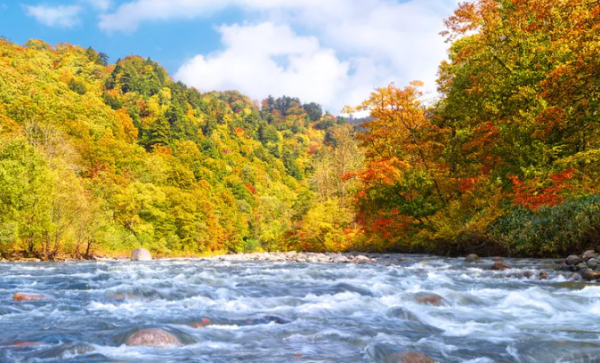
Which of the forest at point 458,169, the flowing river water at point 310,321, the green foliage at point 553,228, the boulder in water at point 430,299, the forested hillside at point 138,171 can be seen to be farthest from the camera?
the forested hillside at point 138,171

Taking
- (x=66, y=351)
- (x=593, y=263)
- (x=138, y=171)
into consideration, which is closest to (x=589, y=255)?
(x=593, y=263)

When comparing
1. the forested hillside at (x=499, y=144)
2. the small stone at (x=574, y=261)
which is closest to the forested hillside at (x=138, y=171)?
the forested hillside at (x=499, y=144)

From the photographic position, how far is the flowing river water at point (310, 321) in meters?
4.65

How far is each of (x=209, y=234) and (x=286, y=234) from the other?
2732 centimetres

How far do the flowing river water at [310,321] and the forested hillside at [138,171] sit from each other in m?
16.9

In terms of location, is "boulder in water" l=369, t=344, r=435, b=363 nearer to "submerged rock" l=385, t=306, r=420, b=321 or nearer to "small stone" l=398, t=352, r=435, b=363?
"small stone" l=398, t=352, r=435, b=363

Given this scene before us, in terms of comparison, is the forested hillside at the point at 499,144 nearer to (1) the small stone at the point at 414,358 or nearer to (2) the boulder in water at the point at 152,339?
(1) the small stone at the point at 414,358

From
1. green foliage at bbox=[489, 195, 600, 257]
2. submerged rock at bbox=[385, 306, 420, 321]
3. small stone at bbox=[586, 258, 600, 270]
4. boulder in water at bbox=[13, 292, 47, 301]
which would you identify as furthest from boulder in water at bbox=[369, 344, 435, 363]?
green foliage at bbox=[489, 195, 600, 257]

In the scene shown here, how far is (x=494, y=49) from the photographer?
66.5 feet

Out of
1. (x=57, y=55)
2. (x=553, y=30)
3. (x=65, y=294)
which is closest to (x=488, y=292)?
(x=65, y=294)

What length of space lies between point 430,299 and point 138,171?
60.5 meters

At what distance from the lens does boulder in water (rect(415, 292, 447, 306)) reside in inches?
297

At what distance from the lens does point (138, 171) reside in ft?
205

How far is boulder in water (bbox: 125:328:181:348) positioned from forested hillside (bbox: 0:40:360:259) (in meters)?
21.8
